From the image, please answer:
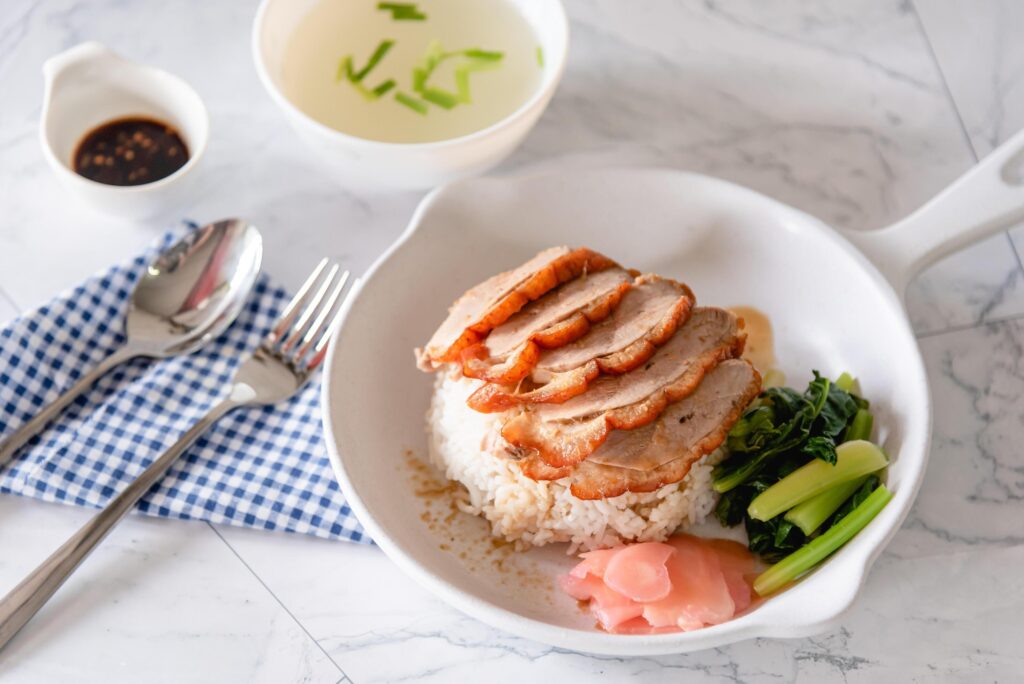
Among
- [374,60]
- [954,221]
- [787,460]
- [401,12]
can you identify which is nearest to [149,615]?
[787,460]

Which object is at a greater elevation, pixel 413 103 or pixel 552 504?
pixel 413 103

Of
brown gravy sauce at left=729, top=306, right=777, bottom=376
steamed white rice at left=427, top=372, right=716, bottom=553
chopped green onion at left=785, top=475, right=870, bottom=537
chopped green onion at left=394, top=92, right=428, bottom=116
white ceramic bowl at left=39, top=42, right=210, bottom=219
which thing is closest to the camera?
chopped green onion at left=785, top=475, right=870, bottom=537

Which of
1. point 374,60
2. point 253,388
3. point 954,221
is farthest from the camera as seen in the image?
point 374,60

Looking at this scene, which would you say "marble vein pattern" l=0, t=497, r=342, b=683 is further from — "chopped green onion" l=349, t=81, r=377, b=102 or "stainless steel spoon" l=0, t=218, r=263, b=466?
"chopped green onion" l=349, t=81, r=377, b=102

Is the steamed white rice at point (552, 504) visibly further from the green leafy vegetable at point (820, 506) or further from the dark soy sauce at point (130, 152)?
the dark soy sauce at point (130, 152)

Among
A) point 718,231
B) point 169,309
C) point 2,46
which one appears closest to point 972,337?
point 718,231

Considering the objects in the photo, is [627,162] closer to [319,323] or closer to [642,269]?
[642,269]

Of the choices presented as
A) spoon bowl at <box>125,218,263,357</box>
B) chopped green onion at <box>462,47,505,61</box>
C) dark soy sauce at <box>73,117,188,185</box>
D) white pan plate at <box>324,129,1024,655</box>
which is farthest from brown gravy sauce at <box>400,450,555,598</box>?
chopped green onion at <box>462,47,505,61</box>
